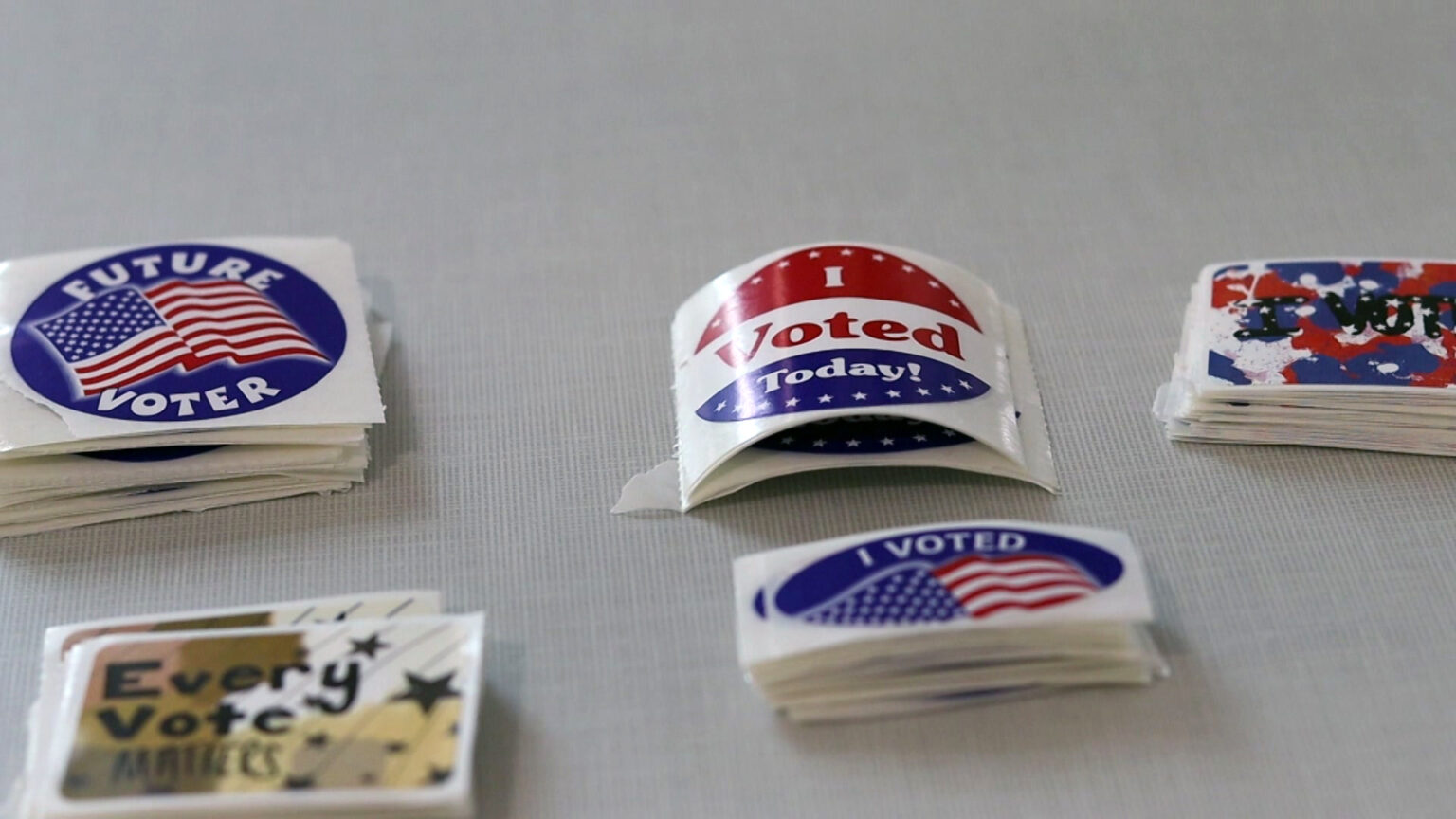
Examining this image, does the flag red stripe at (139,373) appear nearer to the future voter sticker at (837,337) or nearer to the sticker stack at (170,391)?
the sticker stack at (170,391)

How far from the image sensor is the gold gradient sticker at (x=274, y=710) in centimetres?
110

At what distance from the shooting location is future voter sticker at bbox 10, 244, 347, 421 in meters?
1.37

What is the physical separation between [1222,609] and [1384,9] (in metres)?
1.16

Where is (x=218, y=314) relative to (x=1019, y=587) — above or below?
above

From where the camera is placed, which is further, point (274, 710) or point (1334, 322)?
point (1334, 322)

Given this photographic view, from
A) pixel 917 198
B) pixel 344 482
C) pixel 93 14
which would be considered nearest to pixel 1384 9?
pixel 917 198

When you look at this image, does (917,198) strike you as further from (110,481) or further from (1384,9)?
(110,481)

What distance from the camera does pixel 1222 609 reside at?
1265 millimetres

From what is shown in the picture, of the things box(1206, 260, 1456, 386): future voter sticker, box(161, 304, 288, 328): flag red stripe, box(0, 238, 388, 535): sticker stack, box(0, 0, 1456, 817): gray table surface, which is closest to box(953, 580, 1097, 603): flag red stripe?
box(0, 0, 1456, 817): gray table surface

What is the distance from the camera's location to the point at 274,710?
1.14m

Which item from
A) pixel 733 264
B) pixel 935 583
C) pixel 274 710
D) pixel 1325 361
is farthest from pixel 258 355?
pixel 1325 361

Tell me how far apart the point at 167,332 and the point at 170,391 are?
0.09m

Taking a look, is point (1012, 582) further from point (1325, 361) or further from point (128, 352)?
point (128, 352)

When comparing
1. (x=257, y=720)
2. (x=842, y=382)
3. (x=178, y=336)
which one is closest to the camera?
(x=257, y=720)
